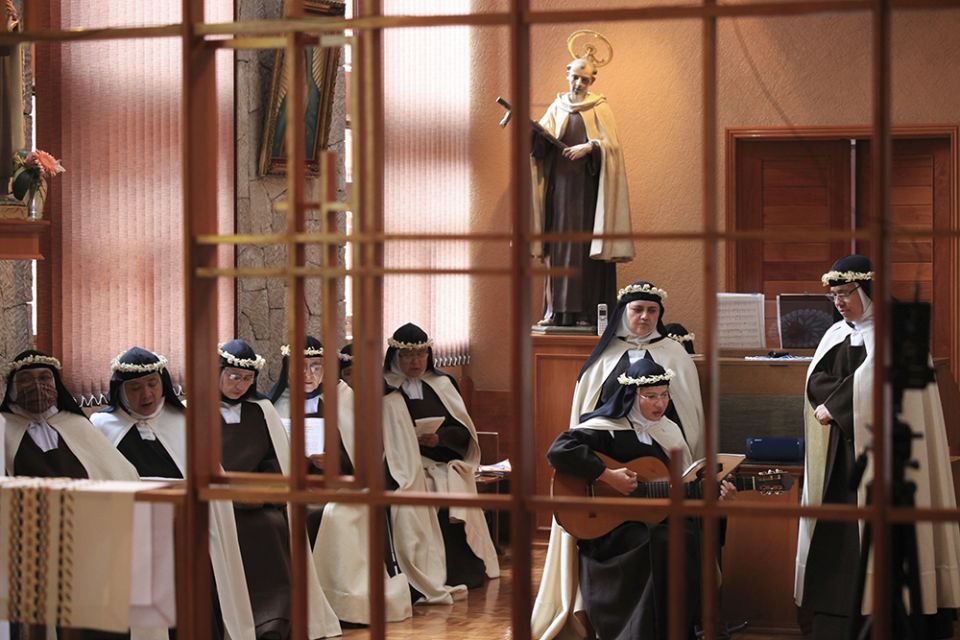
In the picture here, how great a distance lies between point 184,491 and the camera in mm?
3408

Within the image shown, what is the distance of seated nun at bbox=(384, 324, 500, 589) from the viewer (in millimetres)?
8258

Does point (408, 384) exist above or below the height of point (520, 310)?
below

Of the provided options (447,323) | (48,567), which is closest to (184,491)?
(48,567)

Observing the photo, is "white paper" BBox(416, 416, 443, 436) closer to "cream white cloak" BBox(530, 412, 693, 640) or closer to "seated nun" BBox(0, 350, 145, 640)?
"cream white cloak" BBox(530, 412, 693, 640)

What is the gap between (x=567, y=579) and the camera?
259 inches

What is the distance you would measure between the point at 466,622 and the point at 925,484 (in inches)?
99.4

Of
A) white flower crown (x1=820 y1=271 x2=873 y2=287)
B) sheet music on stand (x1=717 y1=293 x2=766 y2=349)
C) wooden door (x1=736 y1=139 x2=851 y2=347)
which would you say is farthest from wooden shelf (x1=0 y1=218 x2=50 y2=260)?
wooden door (x1=736 y1=139 x2=851 y2=347)

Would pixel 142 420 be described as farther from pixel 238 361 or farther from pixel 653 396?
pixel 653 396

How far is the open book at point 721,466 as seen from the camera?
20.2ft

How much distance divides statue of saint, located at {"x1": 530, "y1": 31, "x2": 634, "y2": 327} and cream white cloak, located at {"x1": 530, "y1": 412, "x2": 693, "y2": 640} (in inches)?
99.1

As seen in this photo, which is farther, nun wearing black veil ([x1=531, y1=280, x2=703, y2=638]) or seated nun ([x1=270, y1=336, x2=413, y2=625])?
seated nun ([x1=270, y1=336, x2=413, y2=625])

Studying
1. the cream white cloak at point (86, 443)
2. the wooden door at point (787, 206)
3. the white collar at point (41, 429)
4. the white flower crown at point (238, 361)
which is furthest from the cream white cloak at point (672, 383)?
the wooden door at point (787, 206)

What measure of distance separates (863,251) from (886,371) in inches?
285

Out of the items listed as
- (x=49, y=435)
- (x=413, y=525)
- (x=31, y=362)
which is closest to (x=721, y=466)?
(x=413, y=525)
